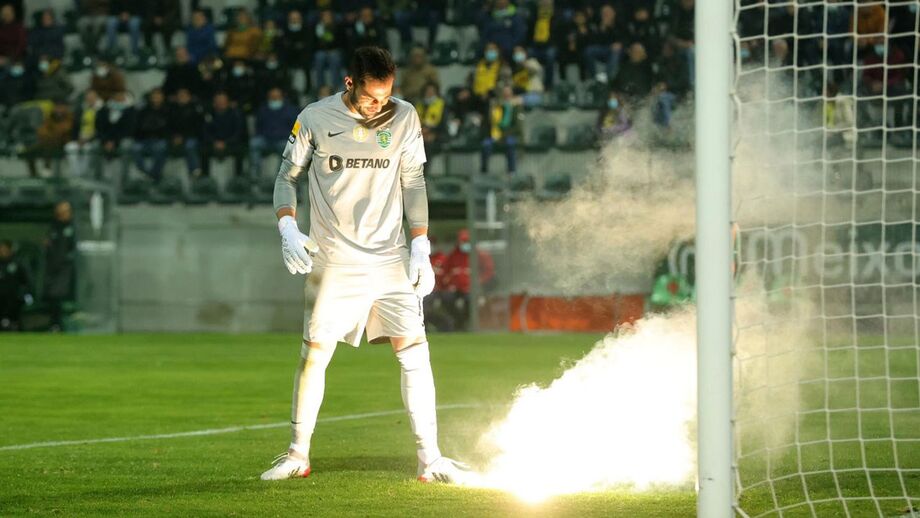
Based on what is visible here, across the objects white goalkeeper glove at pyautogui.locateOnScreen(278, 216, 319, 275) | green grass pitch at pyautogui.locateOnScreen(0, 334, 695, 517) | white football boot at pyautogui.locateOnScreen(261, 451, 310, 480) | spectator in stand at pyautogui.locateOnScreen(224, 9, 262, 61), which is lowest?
green grass pitch at pyautogui.locateOnScreen(0, 334, 695, 517)

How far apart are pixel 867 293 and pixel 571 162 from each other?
16.8ft

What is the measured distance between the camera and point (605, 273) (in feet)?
63.4

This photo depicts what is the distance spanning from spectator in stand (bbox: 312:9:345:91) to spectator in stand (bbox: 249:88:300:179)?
3.37 ft

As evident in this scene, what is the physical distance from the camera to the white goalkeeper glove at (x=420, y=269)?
6926mm

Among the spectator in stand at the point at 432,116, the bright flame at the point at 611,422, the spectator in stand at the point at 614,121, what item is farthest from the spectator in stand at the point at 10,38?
the bright flame at the point at 611,422

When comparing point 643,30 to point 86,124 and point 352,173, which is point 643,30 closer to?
point 86,124

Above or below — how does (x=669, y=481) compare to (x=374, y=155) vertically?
below

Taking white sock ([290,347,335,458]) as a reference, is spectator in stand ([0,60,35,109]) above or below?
above

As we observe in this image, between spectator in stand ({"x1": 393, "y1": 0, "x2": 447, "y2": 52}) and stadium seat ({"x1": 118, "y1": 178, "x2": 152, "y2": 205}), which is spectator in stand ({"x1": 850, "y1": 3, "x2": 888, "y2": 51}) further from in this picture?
stadium seat ({"x1": 118, "y1": 178, "x2": 152, "y2": 205})

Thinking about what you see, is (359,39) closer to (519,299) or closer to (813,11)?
(519,299)

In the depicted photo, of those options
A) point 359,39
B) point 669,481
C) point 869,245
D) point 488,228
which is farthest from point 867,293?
point 669,481

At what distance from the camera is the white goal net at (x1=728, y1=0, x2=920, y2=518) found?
24.4ft

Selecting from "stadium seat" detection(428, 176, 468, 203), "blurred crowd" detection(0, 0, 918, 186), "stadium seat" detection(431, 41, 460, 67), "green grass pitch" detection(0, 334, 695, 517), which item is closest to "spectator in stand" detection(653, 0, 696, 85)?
"blurred crowd" detection(0, 0, 918, 186)

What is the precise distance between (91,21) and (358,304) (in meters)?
21.0
